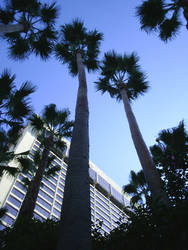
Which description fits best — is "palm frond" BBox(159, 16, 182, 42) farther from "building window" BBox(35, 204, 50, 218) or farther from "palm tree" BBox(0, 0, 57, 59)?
"building window" BBox(35, 204, 50, 218)

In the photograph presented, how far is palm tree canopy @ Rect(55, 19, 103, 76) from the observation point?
1130cm

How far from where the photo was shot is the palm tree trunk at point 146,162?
5.54 metres

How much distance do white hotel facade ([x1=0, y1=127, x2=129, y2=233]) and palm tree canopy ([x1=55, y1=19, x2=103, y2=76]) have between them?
6.50 metres

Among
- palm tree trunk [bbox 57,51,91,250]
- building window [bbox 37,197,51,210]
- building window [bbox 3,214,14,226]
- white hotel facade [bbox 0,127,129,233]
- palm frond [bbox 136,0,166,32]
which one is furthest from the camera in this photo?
building window [bbox 37,197,51,210]

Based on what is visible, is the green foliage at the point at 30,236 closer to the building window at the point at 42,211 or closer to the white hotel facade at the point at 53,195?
the white hotel facade at the point at 53,195

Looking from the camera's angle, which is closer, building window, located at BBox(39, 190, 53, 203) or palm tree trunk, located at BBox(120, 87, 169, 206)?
palm tree trunk, located at BBox(120, 87, 169, 206)

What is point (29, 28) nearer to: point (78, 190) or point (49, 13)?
point (49, 13)

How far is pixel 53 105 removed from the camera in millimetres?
13188

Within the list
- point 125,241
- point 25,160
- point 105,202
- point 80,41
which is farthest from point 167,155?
point 105,202

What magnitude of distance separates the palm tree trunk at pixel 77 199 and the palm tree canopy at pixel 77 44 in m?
8.30

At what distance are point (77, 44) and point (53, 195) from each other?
26.1m

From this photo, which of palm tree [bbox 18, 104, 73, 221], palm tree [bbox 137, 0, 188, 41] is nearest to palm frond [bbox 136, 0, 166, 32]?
palm tree [bbox 137, 0, 188, 41]

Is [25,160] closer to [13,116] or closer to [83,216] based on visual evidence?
[13,116]

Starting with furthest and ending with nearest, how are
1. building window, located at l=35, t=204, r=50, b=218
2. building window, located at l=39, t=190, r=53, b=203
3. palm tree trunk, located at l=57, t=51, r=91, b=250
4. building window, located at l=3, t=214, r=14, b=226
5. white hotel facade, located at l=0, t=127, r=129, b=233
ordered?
building window, located at l=39, t=190, r=53, b=203 → building window, located at l=35, t=204, r=50, b=218 → white hotel facade, located at l=0, t=127, r=129, b=233 → building window, located at l=3, t=214, r=14, b=226 → palm tree trunk, located at l=57, t=51, r=91, b=250
